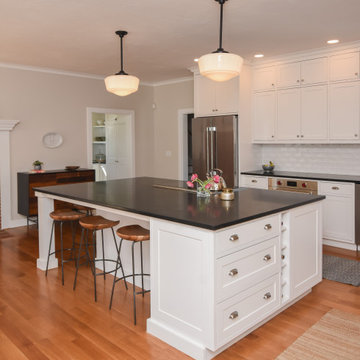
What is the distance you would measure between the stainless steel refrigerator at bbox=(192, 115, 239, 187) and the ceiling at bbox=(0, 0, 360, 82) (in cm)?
100

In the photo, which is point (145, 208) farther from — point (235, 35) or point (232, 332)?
point (235, 35)

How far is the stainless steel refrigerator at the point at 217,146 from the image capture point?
577cm

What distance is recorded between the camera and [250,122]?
5.94m

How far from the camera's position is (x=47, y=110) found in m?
6.46

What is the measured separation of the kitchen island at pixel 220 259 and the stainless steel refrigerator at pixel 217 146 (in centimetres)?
246

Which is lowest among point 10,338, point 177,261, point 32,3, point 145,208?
point 10,338

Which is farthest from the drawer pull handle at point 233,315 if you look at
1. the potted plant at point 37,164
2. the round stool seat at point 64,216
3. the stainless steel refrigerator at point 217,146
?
the potted plant at point 37,164

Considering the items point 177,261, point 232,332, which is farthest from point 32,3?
point 232,332

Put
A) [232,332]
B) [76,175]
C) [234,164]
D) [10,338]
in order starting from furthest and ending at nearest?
1. [76,175]
2. [234,164]
3. [10,338]
4. [232,332]

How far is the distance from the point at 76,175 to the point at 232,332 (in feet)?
14.9

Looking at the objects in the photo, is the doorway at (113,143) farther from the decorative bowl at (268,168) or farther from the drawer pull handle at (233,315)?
the drawer pull handle at (233,315)

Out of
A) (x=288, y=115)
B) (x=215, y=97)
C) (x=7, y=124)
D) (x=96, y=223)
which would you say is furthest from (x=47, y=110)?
(x=288, y=115)

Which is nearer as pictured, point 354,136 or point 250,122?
point 354,136

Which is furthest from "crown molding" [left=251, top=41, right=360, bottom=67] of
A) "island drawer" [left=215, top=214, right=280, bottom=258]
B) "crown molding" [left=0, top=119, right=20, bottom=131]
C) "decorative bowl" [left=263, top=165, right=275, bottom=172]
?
"crown molding" [left=0, top=119, right=20, bottom=131]
